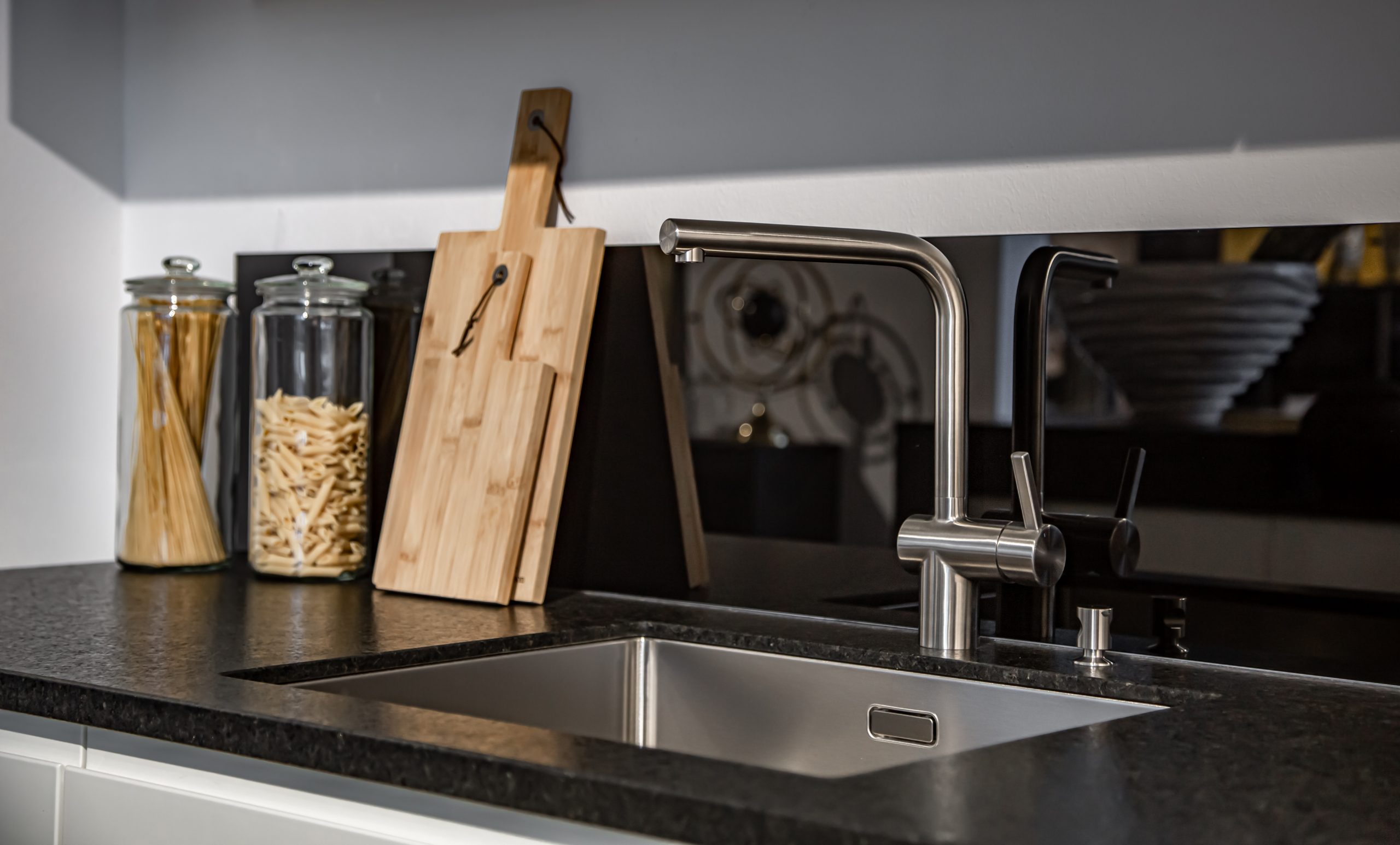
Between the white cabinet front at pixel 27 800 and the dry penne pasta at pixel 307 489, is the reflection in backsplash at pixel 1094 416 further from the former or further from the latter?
the white cabinet front at pixel 27 800

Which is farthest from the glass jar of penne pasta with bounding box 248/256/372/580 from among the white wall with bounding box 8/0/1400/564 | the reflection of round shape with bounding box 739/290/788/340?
the reflection of round shape with bounding box 739/290/788/340

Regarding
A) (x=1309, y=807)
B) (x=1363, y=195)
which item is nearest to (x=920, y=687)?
(x=1309, y=807)

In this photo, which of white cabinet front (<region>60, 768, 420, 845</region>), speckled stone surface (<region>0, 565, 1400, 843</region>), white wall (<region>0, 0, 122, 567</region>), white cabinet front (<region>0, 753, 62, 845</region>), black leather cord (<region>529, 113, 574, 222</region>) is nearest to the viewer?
speckled stone surface (<region>0, 565, 1400, 843</region>)

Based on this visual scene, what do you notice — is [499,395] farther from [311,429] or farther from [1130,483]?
[1130,483]

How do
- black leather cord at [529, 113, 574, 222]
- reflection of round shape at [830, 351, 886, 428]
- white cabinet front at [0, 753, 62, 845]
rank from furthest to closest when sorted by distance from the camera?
black leather cord at [529, 113, 574, 222] → reflection of round shape at [830, 351, 886, 428] → white cabinet front at [0, 753, 62, 845]

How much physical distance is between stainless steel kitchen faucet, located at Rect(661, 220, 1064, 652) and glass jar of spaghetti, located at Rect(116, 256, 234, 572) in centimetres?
81

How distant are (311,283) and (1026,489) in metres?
0.90

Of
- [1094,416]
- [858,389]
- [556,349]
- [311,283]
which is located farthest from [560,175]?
[1094,416]

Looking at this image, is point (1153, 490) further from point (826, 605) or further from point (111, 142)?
point (111, 142)

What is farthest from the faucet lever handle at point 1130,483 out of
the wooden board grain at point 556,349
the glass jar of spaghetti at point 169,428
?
the glass jar of spaghetti at point 169,428

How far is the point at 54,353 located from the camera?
1.89 metres

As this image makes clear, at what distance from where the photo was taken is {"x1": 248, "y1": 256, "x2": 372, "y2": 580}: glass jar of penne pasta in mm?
1633

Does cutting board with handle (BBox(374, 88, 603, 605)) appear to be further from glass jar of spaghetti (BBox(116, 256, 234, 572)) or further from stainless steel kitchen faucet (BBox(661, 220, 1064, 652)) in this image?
stainless steel kitchen faucet (BBox(661, 220, 1064, 652))

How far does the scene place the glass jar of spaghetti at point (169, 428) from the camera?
5.57 feet
